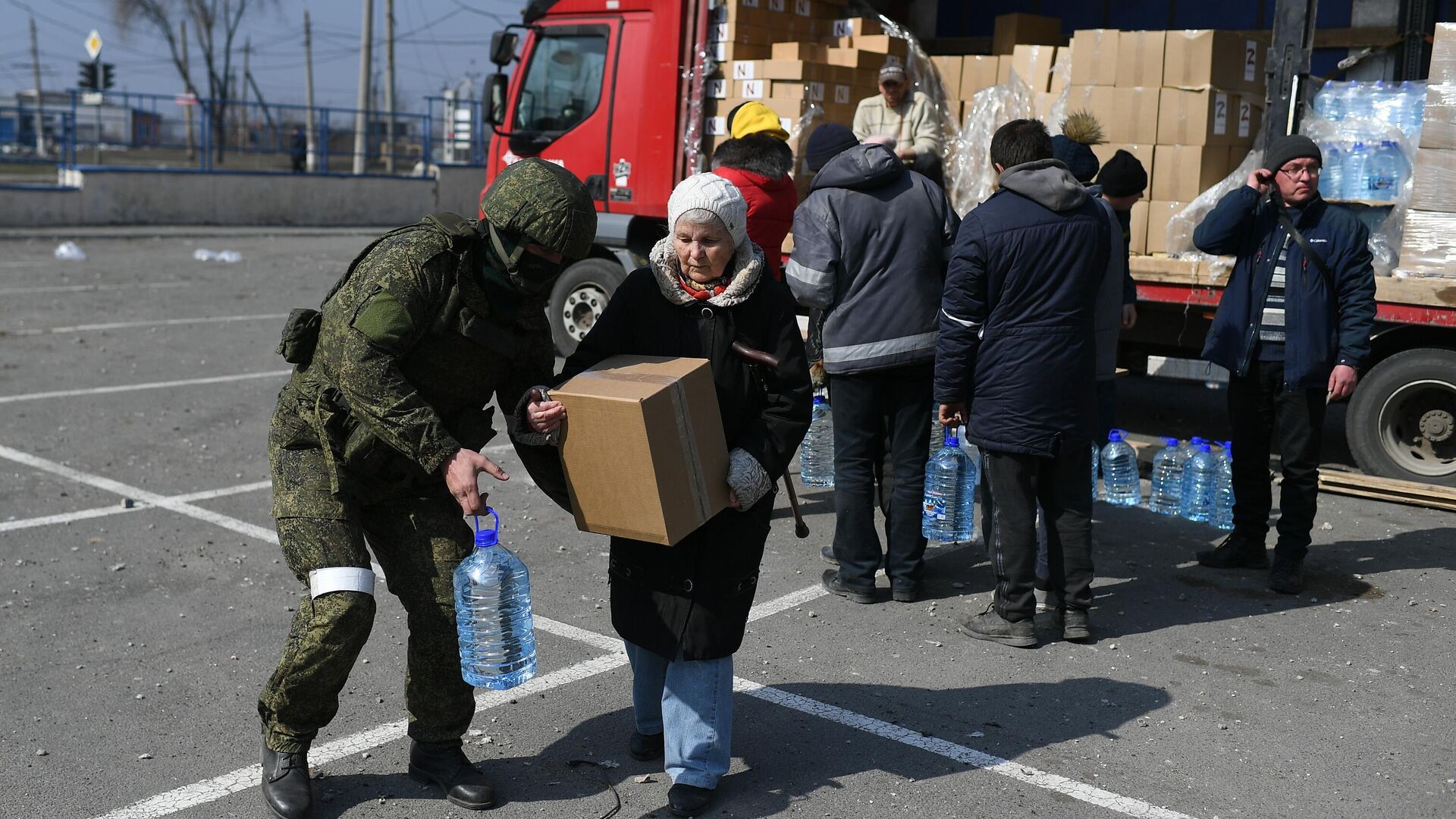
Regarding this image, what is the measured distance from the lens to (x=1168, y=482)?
6855 mm

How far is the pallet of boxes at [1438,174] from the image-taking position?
6.52 m

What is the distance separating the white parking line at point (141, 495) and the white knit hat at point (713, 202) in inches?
128

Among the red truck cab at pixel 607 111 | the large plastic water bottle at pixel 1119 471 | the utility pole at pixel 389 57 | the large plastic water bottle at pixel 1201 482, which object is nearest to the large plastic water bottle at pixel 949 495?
the large plastic water bottle at pixel 1119 471

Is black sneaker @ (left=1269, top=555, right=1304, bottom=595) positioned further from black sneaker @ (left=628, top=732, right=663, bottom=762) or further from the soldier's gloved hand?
the soldier's gloved hand

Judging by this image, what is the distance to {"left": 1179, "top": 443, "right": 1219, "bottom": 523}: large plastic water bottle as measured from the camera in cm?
649

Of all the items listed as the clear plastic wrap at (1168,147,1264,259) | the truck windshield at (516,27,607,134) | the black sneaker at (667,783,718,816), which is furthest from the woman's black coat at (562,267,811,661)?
the truck windshield at (516,27,607,134)

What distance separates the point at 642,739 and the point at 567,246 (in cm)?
150

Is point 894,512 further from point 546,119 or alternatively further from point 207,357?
point 207,357

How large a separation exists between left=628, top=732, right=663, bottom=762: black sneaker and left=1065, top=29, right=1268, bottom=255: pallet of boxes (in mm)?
4978

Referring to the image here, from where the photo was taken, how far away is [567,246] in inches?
127

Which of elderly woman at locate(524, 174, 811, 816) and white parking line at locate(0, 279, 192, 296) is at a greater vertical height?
elderly woman at locate(524, 174, 811, 816)

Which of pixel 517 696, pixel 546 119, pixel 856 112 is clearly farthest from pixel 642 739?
pixel 546 119

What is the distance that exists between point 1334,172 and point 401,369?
573 cm

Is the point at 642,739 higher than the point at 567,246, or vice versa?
the point at 567,246
